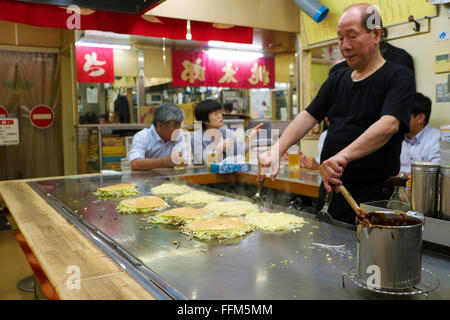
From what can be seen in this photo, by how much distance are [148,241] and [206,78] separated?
617 cm

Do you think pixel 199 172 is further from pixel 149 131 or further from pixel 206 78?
pixel 206 78

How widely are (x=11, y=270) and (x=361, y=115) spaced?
362 centimetres

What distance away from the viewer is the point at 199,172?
10.8 ft

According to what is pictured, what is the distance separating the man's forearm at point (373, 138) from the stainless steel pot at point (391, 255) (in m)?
0.74

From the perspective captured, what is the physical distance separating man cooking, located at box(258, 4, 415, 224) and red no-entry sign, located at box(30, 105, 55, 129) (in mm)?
6016

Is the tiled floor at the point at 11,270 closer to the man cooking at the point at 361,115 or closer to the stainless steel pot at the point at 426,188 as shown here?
the man cooking at the point at 361,115

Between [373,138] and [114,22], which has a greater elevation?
[114,22]

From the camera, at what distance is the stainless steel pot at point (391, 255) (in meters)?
0.91

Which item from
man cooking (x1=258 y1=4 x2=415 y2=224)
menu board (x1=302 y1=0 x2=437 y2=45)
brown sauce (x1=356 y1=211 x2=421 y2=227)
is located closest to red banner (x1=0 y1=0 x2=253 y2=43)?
menu board (x1=302 y1=0 x2=437 y2=45)

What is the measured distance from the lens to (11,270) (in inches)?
148

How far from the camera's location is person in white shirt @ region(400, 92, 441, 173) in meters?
3.29

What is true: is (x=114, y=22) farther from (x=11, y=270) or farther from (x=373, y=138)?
(x=373, y=138)

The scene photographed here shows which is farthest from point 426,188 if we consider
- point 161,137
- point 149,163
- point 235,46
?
point 235,46
